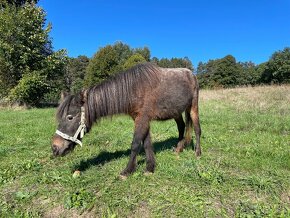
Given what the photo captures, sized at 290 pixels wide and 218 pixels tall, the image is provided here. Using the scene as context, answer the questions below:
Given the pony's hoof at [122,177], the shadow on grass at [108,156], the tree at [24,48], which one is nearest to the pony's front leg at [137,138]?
the pony's hoof at [122,177]

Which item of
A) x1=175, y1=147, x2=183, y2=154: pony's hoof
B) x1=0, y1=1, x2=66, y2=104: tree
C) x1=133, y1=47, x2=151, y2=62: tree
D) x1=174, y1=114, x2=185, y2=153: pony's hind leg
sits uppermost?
Result: x1=133, y1=47, x2=151, y2=62: tree

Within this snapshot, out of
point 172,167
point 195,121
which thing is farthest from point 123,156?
point 195,121

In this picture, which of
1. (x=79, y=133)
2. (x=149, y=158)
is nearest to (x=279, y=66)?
(x=149, y=158)

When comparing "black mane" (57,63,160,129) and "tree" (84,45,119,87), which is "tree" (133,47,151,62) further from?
"black mane" (57,63,160,129)

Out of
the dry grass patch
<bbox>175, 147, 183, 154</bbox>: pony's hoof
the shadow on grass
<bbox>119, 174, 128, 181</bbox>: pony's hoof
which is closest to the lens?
<bbox>119, 174, 128, 181</bbox>: pony's hoof

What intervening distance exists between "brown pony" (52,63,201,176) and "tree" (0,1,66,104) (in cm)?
1738

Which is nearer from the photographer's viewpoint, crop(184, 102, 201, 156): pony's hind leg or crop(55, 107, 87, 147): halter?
crop(55, 107, 87, 147): halter

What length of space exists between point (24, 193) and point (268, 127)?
704cm

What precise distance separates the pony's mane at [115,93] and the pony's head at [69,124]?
0.53 feet

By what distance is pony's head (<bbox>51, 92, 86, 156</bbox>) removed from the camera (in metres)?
4.43

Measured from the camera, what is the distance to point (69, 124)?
14.7 feet

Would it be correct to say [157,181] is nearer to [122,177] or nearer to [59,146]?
[122,177]

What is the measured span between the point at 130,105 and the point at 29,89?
57.2ft

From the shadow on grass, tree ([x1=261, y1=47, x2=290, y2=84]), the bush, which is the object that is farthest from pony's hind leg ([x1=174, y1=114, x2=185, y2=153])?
tree ([x1=261, y1=47, x2=290, y2=84])
